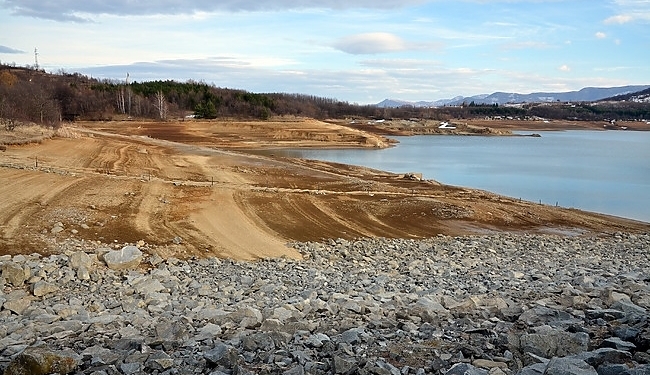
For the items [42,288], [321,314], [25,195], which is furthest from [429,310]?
[25,195]

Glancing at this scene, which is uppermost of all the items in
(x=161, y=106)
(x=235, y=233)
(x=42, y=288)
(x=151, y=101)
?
(x=151, y=101)

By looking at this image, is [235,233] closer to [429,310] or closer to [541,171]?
[429,310]

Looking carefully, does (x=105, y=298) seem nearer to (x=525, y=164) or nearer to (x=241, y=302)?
(x=241, y=302)

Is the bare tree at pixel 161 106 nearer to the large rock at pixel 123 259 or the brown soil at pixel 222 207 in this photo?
the brown soil at pixel 222 207

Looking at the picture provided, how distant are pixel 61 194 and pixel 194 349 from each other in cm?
1425

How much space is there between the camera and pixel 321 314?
789 centimetres

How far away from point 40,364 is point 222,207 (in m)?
13.3

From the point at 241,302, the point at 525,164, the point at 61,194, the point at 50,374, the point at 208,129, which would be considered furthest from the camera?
the point at 208,129

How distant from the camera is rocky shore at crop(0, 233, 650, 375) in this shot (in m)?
5.55

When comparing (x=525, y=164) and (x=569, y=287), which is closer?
(x=569, y=287)

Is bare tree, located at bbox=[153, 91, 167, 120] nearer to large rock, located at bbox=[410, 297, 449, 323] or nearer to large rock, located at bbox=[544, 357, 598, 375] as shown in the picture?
large rock, located at bbox=[410, 297, 449, 323]

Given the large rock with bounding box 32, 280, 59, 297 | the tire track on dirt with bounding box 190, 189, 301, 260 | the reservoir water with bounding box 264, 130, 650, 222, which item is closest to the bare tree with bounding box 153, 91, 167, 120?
the reservoir water with bounding box 264, 130, 650, 222

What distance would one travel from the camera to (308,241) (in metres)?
15.7

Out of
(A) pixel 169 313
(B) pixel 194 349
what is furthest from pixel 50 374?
(A) pixel 169 313
